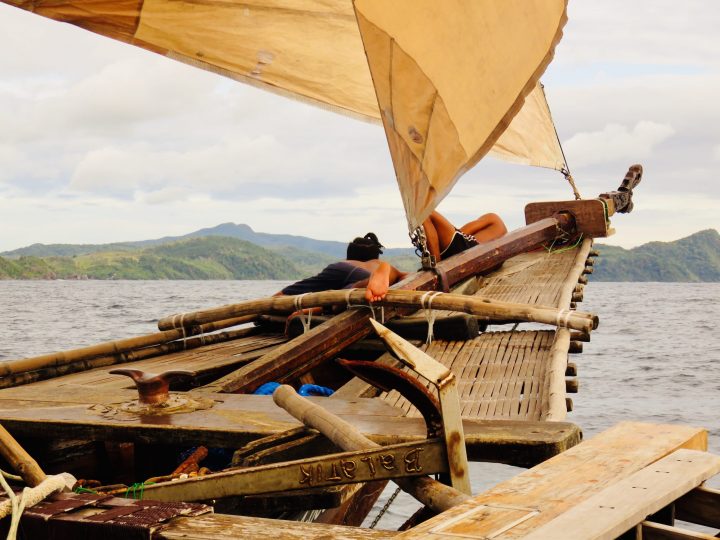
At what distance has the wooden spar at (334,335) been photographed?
200 inches

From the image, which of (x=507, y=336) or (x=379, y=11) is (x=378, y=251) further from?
(x=379, y=11)

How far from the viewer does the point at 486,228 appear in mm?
9789

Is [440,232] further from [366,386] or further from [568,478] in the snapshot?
[568,478]

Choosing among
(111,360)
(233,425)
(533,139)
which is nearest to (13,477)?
(233,425)

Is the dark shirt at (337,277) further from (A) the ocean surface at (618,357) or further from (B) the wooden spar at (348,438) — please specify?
(B) the wooden spar at (348,438)

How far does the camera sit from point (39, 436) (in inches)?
156

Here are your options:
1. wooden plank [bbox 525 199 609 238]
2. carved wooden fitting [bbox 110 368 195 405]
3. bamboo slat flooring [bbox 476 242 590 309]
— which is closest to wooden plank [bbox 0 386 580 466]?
carved wooden fitting [bbox 110 368 195 405]

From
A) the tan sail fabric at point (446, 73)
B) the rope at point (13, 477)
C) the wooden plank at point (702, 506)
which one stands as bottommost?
the wooden plank at point (702, 506)

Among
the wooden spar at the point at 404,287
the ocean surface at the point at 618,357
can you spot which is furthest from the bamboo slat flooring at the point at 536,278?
the ocean surface at the point at 618,357

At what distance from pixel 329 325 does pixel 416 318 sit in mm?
891

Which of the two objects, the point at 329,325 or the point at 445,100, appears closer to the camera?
the point at 445,100

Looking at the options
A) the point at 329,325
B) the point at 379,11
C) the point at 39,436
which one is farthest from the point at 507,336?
the point at 39,436

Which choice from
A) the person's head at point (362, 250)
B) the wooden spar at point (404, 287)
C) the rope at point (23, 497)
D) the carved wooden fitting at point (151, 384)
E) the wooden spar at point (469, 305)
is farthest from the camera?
the person's head at point (362, 250)

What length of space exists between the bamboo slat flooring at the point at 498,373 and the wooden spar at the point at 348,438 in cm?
90
